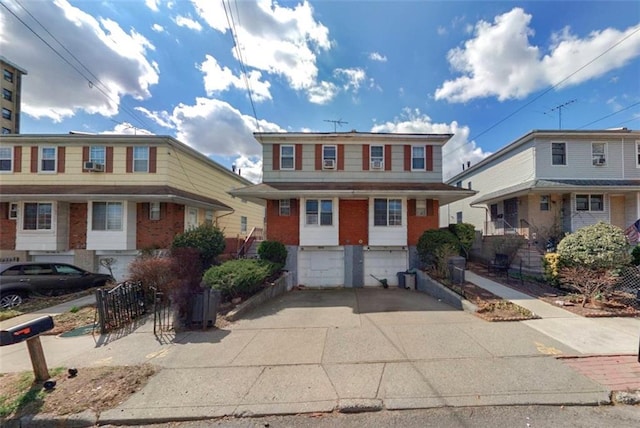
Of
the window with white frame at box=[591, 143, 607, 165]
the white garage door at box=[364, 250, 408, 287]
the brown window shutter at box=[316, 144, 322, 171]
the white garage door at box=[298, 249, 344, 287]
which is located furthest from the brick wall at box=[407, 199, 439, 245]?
the window with white frame at box=[591, 143, 607, 165]

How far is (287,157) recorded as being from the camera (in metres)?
14.4

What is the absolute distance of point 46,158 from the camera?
1489 cm

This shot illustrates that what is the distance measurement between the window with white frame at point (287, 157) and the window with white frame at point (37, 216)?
12288 mm

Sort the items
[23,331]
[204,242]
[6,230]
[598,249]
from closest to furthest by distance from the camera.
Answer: [23,331] < [598,249] < [204,242] < [6,230]

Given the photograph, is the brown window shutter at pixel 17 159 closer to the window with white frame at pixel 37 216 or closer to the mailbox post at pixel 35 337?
the window with white frame at pixel 37 216

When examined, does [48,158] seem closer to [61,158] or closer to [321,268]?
[61,158]

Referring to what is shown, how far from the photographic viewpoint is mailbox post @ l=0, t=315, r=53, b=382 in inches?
158

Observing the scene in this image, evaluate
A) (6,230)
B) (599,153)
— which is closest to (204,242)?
(6,230)

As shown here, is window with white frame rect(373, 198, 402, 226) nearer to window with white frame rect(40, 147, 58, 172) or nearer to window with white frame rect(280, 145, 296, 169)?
window with white frame rect(280, 145, 296, 169)

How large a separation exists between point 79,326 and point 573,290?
15.9 m

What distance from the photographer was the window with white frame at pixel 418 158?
1421cm

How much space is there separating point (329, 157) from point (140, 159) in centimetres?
1054

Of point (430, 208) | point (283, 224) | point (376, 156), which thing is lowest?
point (283, 224)

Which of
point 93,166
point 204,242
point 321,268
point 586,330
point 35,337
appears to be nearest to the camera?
point 35,337
